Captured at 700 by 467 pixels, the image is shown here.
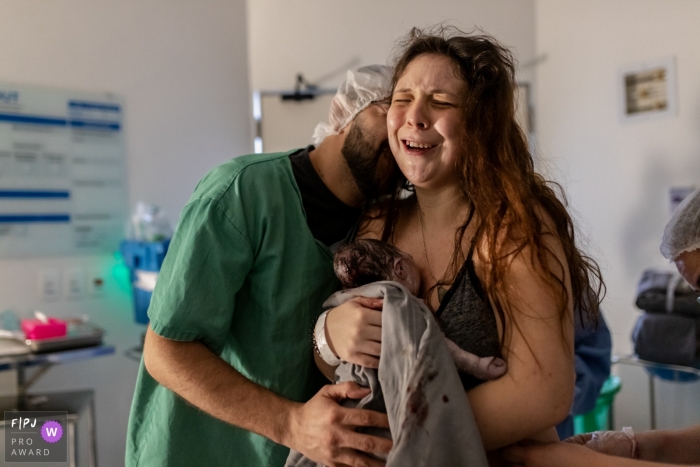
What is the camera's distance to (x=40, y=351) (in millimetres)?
2445

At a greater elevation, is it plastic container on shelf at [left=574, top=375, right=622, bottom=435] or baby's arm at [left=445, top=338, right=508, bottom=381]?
baby's arm at [left=445, top=338, right=508, bottom=381]

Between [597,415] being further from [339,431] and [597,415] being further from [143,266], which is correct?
[143,266]

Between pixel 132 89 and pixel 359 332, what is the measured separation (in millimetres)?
2608

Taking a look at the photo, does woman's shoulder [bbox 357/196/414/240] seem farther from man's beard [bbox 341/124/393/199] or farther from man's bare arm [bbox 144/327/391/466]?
man's bare arm [bbox 144/327/391/466]

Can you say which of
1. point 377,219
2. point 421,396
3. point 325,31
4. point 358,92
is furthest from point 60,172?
point 421,396

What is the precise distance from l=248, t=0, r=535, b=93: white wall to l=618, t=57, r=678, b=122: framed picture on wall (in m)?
0.95

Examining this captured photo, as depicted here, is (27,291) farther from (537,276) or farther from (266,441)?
(537,276)

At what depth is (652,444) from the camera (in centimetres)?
123

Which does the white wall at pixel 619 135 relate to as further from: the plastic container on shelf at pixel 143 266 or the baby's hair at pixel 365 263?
the plastic container on shelf at pixel 143 266

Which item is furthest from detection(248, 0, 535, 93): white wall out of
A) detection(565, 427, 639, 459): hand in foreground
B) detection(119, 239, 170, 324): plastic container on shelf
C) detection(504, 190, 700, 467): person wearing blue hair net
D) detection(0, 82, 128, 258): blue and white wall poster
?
detection(565, 427, 639, 459): hand in foreground

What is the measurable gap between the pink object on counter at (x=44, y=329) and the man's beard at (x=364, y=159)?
173 centimetres

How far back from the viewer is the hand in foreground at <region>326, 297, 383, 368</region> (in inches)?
41.7

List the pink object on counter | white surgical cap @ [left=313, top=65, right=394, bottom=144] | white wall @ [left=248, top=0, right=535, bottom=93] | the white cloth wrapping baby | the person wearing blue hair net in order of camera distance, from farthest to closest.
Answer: white wall @ [left=248, top=0, right=535, bottom=93] < the pink object on counter < white surgical cap @ [left=313, top=65, right=394, bottom=144] < the person wearing blue hair net < the white cloth wrapping baby

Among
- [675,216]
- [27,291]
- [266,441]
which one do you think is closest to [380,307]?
[266,441]
